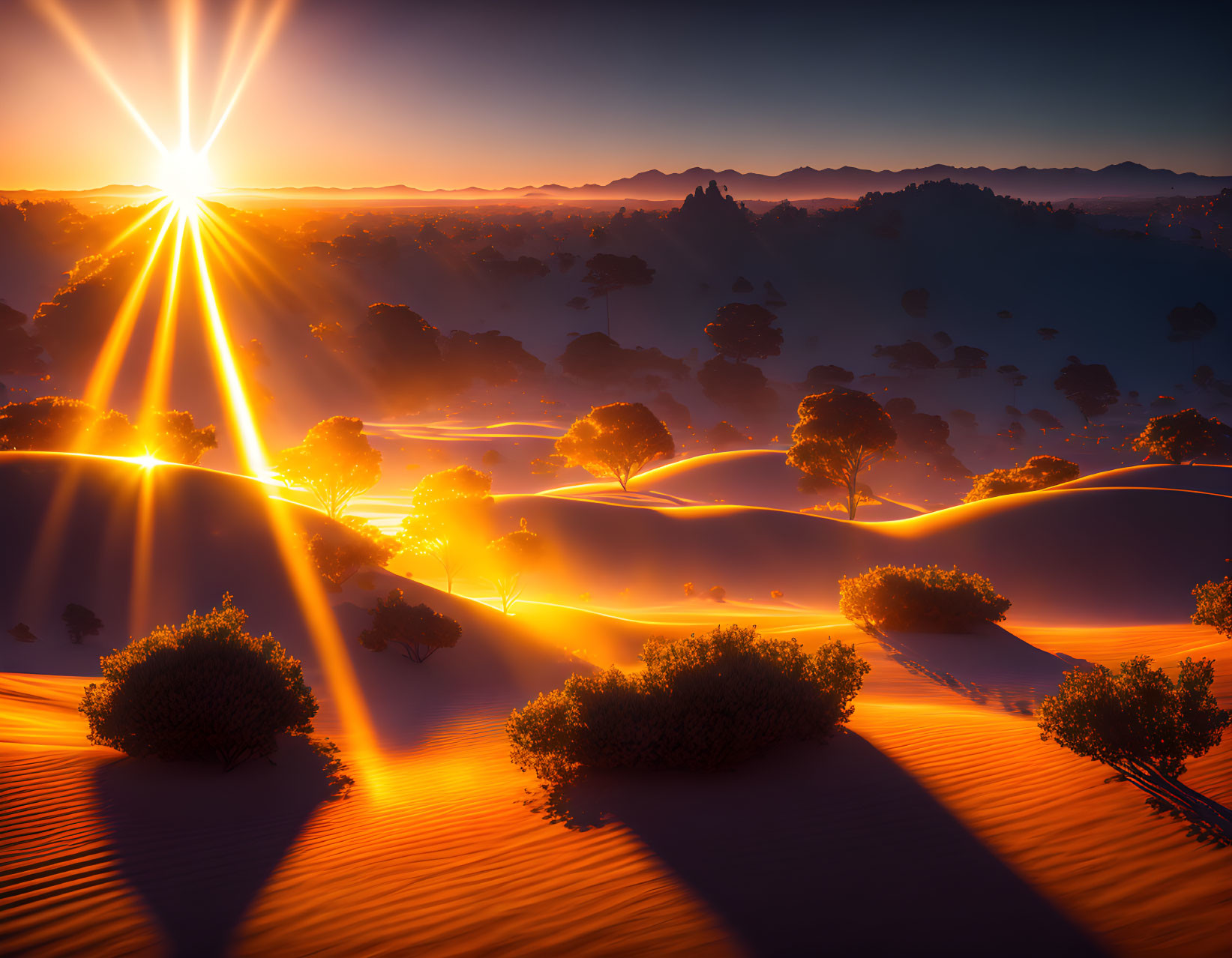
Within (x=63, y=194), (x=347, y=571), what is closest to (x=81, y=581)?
(x=347, y=571)

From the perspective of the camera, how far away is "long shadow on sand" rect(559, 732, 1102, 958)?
4781 mm

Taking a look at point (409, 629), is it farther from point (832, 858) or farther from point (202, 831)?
point (832, 858)

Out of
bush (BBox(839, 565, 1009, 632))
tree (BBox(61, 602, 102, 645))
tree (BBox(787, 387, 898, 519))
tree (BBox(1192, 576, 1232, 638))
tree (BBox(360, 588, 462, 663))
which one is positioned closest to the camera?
tree (BBox(1192, 576, 1232, 638))

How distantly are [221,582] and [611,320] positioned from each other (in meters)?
91.0

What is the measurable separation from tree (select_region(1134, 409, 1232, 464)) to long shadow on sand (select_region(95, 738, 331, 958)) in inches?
1845

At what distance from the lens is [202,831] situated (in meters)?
6.70

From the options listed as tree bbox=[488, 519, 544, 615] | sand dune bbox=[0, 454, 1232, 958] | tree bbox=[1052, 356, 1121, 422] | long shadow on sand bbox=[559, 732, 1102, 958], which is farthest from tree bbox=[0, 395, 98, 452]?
tree bbox=[1052, 356, 1121, 422]

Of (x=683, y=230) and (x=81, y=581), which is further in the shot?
(x=683, y=230)

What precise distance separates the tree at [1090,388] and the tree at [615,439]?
59.7 m

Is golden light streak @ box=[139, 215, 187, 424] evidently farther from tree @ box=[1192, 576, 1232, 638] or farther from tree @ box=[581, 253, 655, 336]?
tree @ box=[1192, 576, 1232, 638]

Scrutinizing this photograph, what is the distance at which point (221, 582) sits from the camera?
17141 mm

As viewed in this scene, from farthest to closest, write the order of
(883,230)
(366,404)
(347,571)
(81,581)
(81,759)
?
(883,230) < (366,404) < (347,571) < (81,581) < (81,759)

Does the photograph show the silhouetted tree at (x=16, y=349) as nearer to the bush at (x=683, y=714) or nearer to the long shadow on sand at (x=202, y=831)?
the long shadow on sand at (x=202, y=831)

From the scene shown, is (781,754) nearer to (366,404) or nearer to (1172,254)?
(366,404)
